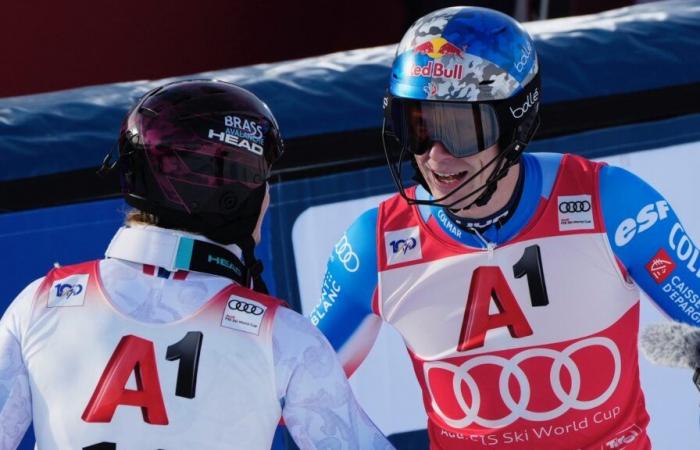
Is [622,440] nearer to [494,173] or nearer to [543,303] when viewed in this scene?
[543,303]

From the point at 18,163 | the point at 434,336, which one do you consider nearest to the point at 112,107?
the point at 18,163

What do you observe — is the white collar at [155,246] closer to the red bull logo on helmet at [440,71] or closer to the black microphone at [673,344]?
the red bull logo on helmet at [440,71]

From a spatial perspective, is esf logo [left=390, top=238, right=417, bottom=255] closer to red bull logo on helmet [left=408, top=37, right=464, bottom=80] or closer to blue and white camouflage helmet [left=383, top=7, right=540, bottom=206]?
blue and white camouflage helmet [left=383, top=7, right=540, bottom=206]

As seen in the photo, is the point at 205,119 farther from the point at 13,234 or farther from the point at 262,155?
the point at 13,234

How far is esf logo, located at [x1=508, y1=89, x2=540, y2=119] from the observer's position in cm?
276

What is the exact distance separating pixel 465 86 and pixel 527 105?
7.3 inches

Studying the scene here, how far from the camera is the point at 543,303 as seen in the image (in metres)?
2.80

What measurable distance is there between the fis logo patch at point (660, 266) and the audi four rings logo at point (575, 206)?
8.0 inches

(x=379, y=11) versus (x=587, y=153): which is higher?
(x=587, y=153)

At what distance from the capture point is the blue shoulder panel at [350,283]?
2.89 meters

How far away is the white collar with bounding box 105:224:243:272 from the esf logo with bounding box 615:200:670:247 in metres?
0.98

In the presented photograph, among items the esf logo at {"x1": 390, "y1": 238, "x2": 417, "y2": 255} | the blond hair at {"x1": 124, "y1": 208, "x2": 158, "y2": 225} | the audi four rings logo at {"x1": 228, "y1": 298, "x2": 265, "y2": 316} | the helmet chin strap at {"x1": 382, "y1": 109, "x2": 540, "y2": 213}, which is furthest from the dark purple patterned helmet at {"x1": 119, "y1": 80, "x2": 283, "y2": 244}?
the esf logo at {"x1": 390, "y1": 238, "x2": 417, "y2": 255}

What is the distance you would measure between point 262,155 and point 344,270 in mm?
589

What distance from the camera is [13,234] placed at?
366 cm
